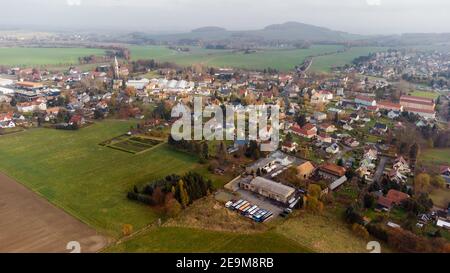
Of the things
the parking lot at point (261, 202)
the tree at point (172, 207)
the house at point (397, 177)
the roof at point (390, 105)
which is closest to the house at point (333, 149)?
the house at point (397, 177)

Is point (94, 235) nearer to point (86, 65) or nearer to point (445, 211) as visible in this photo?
point (445, 211)

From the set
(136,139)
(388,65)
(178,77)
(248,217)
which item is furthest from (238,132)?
(388,65)

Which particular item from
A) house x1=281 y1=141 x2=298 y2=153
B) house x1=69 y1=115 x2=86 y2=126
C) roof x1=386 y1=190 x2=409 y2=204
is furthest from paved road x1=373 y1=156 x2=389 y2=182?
house x1=69 y1=115 x2=86 y2=126

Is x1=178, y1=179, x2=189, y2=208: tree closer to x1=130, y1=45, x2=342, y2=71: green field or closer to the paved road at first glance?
the paved road

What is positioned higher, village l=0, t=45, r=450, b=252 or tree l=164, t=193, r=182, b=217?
village l=0, t=45, r=450, b=252

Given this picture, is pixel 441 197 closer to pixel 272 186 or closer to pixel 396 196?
pixel 396 196
